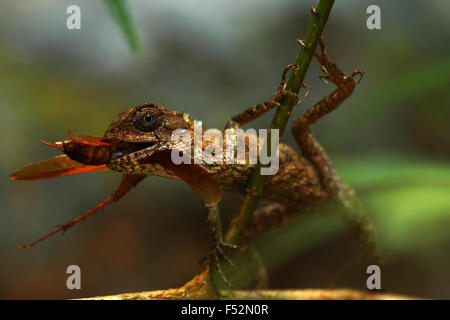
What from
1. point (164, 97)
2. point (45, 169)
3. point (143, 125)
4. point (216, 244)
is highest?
point (164, 97)

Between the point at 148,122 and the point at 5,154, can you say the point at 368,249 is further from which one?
the point at 5,154

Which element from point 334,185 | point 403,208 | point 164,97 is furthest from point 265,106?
point 164,97

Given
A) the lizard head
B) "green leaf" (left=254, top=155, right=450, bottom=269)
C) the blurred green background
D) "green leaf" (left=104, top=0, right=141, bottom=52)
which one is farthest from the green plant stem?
the blurred green background

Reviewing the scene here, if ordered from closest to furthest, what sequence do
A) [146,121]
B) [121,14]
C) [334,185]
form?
1. [121,14]
2. [146,121]
3. [334,185]

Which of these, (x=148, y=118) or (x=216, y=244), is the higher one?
(x=148, y=118)

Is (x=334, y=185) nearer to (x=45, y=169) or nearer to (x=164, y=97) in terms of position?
(x=164, y=97)

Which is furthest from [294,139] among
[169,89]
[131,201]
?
[131,201]
